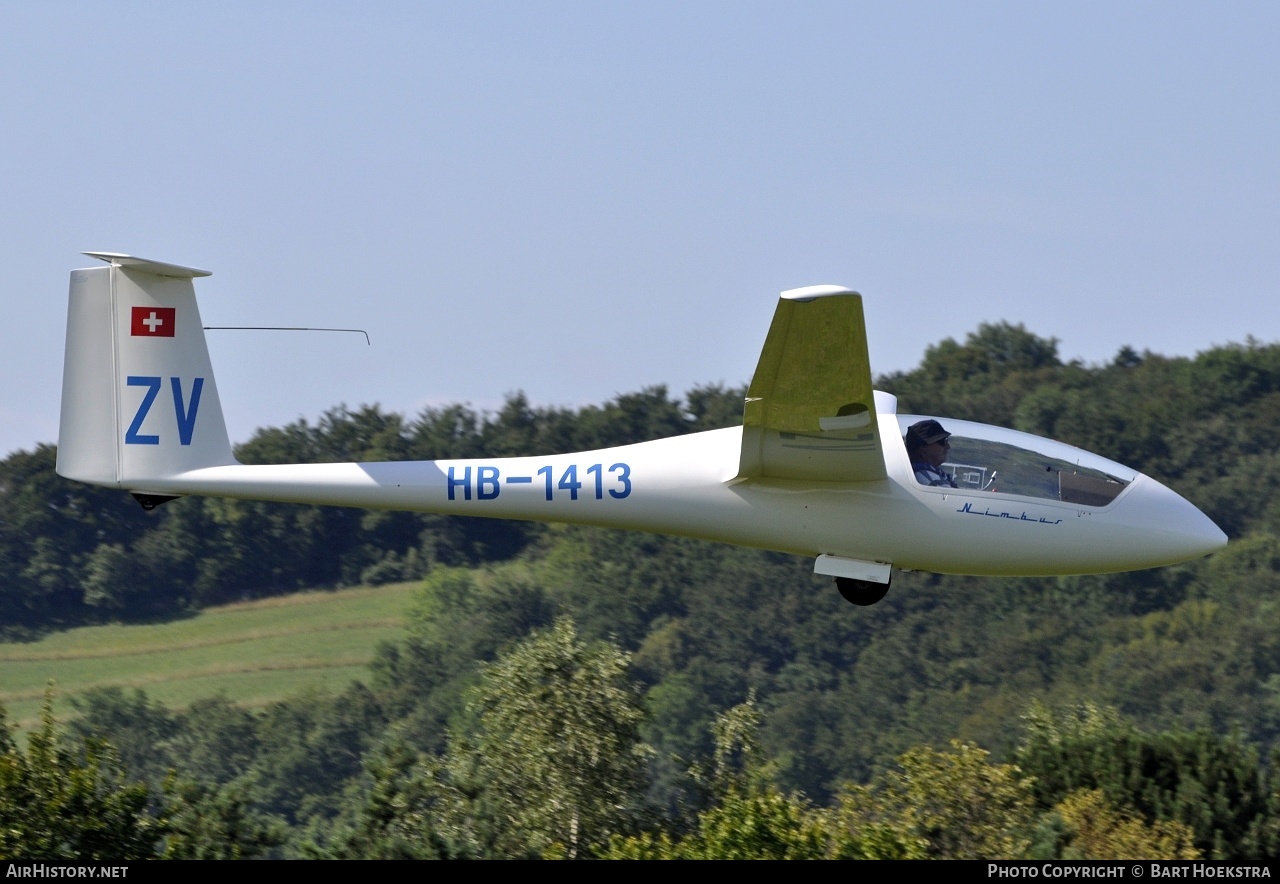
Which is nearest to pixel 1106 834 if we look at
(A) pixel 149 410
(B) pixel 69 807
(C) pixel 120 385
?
(B) pixel 69 807

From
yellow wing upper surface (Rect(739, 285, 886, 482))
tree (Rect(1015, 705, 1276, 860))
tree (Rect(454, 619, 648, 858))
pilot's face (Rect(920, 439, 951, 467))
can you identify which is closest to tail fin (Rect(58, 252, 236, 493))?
yellow wing upper surface (Rect(739, 285, 886, 482))

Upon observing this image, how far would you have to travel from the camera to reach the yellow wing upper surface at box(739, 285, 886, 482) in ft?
45.0

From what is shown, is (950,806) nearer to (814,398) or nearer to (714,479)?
(714,479)

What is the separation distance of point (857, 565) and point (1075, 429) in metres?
74.8

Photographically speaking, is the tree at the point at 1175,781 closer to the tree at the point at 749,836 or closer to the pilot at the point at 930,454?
the tree at the point at 749,836

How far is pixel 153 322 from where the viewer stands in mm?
16719

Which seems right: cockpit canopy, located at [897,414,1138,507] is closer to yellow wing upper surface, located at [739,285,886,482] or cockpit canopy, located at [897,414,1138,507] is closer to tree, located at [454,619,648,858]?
yellow wing upper surface, located at [739,285,886,482]

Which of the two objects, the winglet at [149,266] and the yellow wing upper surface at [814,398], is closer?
the yellow wing upper surface at [814,398]

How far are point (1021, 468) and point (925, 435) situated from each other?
38.6 inches

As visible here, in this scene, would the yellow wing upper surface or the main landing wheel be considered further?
the main landing wheel

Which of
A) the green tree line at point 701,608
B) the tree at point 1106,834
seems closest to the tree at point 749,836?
the tree at point 1106,834

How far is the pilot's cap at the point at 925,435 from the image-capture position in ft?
52.9

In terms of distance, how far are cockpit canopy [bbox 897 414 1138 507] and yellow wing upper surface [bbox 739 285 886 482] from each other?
2.71 feet

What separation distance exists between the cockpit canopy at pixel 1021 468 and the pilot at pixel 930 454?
6cm
